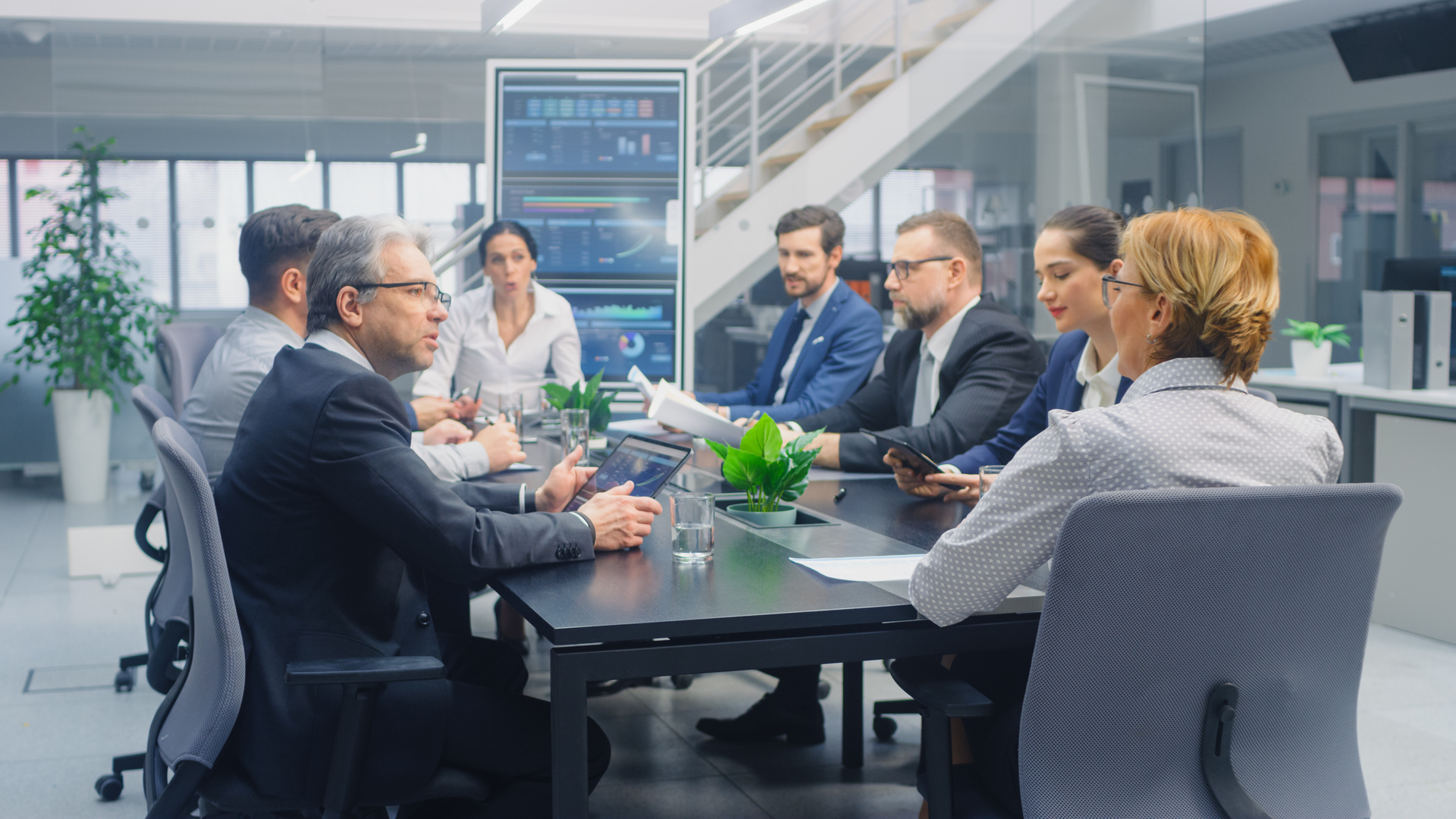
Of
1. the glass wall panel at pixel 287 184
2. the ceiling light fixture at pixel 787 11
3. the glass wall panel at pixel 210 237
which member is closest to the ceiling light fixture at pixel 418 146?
the glass wall panel at pixel 287 184

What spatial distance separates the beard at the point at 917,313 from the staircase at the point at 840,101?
7.82 feet

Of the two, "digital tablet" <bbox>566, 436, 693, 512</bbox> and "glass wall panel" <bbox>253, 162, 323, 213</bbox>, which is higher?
"glass wall panel" <bbox>253, 162, 323, 213</bbox>

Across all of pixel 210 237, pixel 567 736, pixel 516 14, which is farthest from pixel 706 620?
pixel 210 237

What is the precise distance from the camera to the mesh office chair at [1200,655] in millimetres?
1287

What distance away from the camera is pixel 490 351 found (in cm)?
446

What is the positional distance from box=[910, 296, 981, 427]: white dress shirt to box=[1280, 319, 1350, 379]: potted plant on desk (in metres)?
1.97

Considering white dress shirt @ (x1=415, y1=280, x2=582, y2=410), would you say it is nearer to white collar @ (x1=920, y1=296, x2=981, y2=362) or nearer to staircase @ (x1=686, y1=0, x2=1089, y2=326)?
staircase @ (x1=686, y1=0, x2=1089, y2=326)

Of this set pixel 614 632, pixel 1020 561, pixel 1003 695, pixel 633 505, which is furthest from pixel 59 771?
pixel 1020 561

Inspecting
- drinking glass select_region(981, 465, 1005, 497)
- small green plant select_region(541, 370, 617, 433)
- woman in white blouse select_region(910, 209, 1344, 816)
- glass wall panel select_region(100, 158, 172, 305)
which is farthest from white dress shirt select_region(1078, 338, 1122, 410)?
glass wall panel select_region(100, 158, 172, 305)

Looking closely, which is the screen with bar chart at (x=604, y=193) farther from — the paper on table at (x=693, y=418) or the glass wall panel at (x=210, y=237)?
the paper on table at (x=693, y=418)

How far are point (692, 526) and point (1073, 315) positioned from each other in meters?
1.16

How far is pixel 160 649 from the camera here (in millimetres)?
2281

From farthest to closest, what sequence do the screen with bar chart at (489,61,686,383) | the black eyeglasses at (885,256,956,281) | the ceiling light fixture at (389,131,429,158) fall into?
the ceiling light fixture at (389,131,429,158), the screen with bar chart at (489,61,686,383), the black eyeglasses at (885,256,956,281)

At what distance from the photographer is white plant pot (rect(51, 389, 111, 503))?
213 inches
